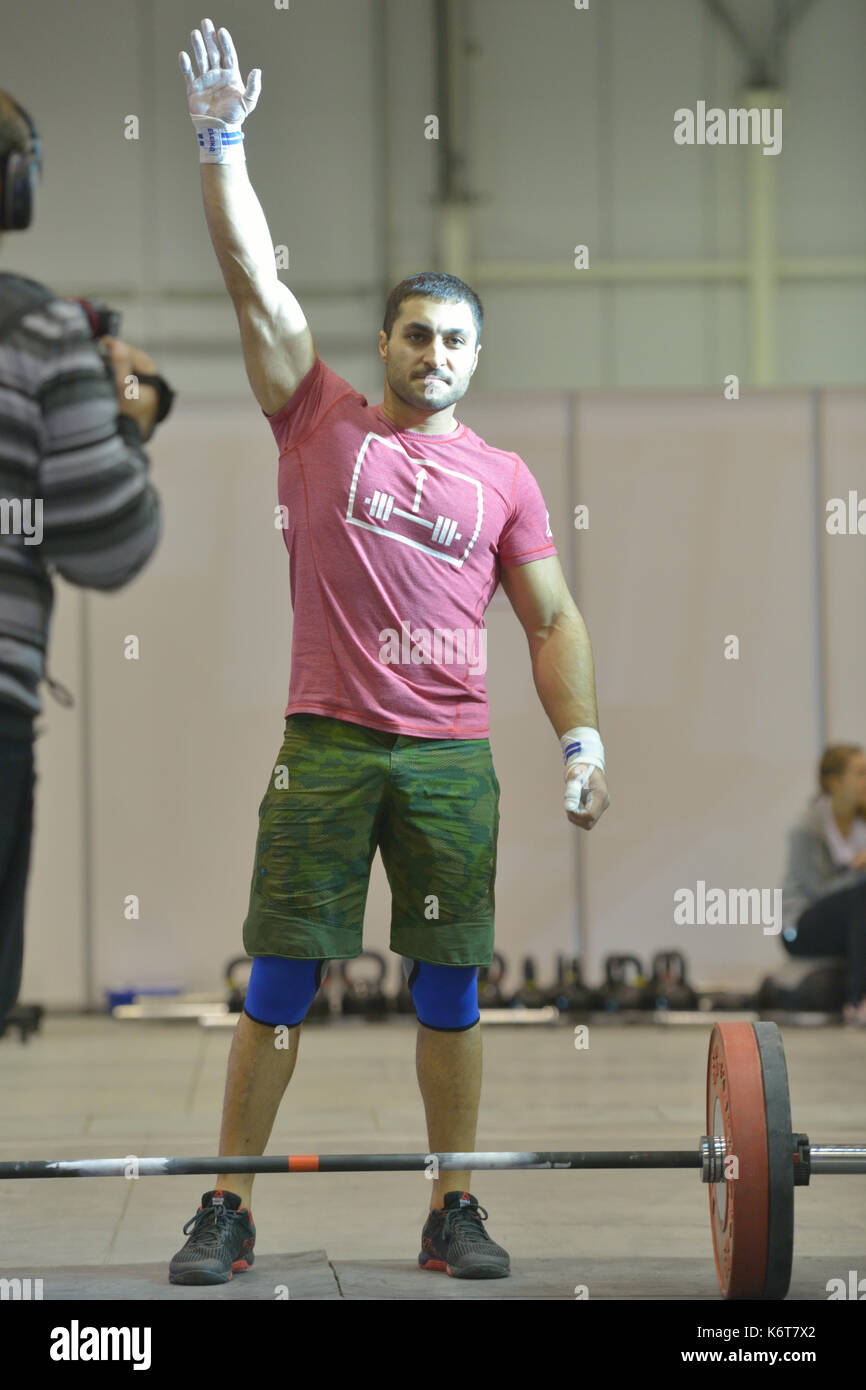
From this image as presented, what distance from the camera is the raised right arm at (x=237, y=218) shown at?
2.15 meters

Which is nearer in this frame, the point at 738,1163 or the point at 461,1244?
the point at 738,1163

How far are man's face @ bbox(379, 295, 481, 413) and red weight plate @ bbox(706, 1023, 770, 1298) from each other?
0.96 m

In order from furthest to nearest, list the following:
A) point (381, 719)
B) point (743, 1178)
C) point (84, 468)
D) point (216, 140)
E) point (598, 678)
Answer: point (598, 678) → point (84, 468) → point (381, 719) → point (216, 140) → point (743, 1178)

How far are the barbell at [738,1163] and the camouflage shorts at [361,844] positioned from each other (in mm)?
296

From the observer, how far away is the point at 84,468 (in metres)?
5.55

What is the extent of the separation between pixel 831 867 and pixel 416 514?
12.1 ft

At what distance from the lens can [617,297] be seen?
22.7 feet

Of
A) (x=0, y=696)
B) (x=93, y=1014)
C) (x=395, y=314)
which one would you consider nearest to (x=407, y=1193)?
(x=395, y=314)

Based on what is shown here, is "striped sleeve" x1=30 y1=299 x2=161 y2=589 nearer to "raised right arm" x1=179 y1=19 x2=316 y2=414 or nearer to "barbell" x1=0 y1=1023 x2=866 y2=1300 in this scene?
"raised right arm" x1=179 y1=19 x2=316 y2=414

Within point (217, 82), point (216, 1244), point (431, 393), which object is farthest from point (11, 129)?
point (216, 1244)

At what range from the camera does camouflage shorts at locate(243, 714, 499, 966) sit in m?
2.23
